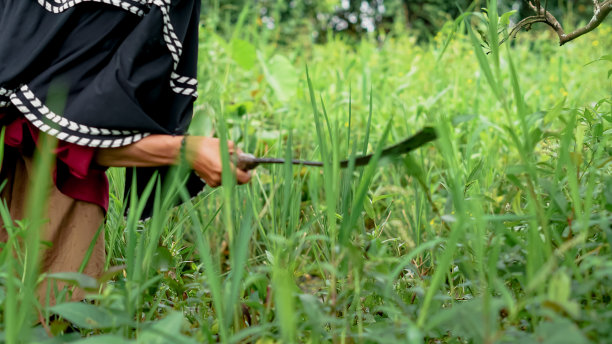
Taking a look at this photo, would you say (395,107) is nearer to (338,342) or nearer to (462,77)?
(462,77)

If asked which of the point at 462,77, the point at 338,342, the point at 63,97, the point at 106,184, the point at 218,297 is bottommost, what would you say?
the point at 338,342

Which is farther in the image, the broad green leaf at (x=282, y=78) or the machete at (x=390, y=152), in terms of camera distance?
the broad green leaf at (x=282, y=78)

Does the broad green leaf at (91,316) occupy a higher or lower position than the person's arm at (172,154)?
lower

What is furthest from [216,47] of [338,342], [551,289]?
[551,289]

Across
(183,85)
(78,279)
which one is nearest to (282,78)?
(183,85)

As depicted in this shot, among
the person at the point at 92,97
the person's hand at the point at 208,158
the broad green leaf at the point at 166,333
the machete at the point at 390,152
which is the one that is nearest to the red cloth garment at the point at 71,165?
the person at the point at 92,97

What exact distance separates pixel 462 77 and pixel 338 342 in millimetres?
3050

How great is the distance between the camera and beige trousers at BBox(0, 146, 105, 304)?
1482mm

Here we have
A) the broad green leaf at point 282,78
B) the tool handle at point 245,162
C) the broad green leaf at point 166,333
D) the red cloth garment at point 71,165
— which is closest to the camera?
the broad green leaf at point 166,333

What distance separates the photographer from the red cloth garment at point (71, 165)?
1376mm

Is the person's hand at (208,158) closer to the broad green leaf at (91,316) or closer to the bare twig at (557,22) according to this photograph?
the broad green leaf at (91,316)

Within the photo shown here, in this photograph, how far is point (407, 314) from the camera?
1.19 meters

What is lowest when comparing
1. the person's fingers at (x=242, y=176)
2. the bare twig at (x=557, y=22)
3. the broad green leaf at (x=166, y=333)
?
the broad green leaf at (x=166, y=333)

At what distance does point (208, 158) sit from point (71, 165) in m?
0.31
